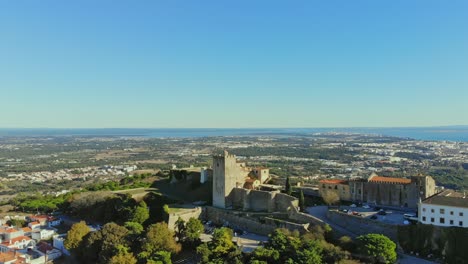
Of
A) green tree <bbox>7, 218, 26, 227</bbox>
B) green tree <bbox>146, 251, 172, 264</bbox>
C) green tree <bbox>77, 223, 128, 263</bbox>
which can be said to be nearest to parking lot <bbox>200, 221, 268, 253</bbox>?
green tree <bbox>146, 251, 172, 264</bbox>

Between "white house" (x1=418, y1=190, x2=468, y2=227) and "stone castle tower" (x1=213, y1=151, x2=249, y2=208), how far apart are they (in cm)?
2052

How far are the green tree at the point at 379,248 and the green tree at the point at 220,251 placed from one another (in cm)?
1033

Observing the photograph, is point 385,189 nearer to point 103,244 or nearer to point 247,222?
point 247,222

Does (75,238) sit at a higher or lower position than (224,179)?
lower

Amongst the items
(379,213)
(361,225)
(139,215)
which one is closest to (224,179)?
(139,215)

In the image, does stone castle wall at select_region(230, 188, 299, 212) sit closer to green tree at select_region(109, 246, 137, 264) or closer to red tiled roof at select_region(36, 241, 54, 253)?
green tree at select_region(109, 246, 137, 264)

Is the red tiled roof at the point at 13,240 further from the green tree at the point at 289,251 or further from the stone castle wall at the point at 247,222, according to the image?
the green tree at the point at 289,251

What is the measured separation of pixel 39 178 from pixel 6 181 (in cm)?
978

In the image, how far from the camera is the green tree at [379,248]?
31.4 metres

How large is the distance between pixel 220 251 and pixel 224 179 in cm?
1256

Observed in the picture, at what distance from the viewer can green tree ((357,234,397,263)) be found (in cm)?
3144

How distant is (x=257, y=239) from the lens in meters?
40.2

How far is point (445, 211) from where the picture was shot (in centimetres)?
3350

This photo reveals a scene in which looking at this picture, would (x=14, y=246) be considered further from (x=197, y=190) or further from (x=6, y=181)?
(x=6, y=181)
